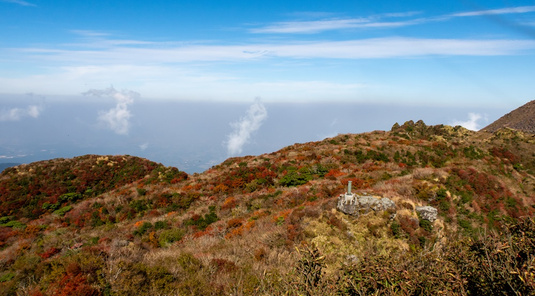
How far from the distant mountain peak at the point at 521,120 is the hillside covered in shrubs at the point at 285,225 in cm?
3887

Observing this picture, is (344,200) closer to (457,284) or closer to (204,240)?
(204,240)

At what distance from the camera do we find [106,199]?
900 inches

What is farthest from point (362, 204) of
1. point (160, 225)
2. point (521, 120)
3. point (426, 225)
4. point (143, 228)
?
point (521, 120)

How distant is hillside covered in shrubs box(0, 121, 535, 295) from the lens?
4.42m

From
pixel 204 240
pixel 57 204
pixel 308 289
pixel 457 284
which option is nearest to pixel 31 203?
pixel 57 204

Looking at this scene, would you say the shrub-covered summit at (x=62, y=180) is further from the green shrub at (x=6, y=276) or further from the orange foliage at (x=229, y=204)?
the green shrub at (x=6, y=276)

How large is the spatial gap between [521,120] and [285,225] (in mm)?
86015

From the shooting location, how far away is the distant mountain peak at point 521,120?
60691 mm

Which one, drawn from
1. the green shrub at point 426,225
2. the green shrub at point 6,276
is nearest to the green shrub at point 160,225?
the green shrub at point 6,276

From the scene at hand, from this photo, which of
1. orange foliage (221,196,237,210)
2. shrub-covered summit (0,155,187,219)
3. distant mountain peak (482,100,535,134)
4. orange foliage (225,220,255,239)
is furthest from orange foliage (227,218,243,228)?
distant mountain peak (482,100,535,134)

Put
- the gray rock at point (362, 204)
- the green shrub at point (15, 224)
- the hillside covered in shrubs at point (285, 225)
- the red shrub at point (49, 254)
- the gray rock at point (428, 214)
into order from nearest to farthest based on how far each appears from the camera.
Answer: the hillside covered in shrubs at point (285, 225) → the gray rock at point (428, 214) → the gray rock at point (362, 204) → the red shrub at point (49, 254) → the green shrub at point (15, 224)

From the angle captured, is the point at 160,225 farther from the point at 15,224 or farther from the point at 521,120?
the point at 521,120

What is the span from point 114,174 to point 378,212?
103 ft

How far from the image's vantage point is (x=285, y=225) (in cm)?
1213
